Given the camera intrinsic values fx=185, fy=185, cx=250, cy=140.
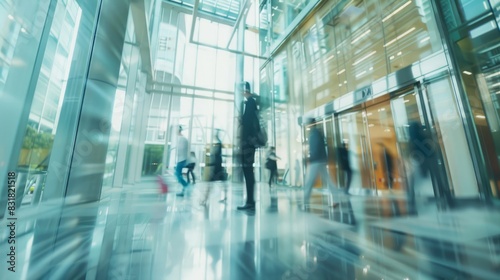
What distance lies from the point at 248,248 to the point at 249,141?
4.66 feet

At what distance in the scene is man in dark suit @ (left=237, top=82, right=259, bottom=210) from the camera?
238 cm

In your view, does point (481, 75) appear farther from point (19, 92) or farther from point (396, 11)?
point (19, 92)

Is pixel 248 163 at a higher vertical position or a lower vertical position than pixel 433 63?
lower

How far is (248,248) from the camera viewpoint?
3.84ft

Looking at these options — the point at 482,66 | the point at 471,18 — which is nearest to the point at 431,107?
the point at 482,66

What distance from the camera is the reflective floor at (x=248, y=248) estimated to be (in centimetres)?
87

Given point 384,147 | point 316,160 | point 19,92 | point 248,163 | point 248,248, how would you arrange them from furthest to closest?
point 384,147
point 316,160
point 248,163
point 19,92
point 248,248

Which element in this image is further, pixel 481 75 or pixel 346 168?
pixel 346 168

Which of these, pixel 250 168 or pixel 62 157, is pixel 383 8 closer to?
pixel 250 168

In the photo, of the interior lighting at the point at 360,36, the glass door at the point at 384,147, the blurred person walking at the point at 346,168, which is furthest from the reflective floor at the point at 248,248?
the interior lighting at the point at 360,36

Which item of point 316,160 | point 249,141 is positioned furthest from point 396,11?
point 249,141

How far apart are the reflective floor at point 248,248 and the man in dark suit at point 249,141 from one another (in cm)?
57

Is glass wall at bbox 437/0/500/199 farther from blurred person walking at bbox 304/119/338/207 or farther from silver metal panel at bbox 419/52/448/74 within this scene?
blurred person walking at bbox 304/119/338/207

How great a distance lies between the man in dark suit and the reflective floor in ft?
1.86
